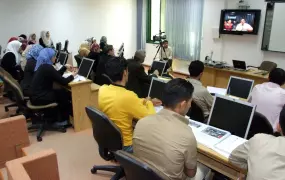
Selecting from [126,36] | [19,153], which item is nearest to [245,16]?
[126,36]

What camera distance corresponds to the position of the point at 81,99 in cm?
365

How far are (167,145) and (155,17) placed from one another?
7.65 metres

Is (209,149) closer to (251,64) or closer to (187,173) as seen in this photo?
(187,173)

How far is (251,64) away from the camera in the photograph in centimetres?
598

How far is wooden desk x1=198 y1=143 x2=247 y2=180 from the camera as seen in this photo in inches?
64.0

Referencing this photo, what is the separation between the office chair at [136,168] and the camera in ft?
4.14

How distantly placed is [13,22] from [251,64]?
21.3ft

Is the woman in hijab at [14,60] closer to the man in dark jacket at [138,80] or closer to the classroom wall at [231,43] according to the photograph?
the man in dark jacket at [138,80]

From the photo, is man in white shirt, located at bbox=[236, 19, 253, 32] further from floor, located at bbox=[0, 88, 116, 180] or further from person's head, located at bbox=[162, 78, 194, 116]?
person's head, located at bbox=[162, 78, 194, 116]

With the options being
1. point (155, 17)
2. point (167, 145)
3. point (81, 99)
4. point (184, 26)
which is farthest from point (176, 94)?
point (155, 17)

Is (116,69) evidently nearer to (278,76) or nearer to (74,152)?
(74,152)

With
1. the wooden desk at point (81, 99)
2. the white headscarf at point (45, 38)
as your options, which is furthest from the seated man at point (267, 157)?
the white headscarf at point (45, 38)

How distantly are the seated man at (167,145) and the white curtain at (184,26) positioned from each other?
19.1 ft

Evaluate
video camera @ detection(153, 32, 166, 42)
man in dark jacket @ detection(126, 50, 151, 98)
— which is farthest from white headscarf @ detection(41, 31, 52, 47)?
man in dark jacket @ detection(126, 50, 151, 98)
